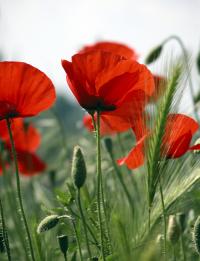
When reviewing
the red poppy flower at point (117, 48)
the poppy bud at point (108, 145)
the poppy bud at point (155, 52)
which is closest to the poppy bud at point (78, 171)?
the poppy bud at point (108, 145)

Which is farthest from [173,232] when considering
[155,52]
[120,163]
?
[155,52]

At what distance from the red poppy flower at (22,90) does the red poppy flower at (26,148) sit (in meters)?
0.63

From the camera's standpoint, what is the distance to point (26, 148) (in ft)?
7.80

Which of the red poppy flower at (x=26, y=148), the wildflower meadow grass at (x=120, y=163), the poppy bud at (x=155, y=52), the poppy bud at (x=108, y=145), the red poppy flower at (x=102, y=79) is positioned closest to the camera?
the wildflower meadow grass at (x=120, y=163)

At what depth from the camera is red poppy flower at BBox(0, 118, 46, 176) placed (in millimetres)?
2178

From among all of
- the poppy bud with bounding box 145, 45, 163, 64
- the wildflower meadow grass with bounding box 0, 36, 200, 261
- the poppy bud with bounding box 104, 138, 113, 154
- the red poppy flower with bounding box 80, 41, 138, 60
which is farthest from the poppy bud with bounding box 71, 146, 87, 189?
the poppy bud with bounding box 145, 45, 163, 64

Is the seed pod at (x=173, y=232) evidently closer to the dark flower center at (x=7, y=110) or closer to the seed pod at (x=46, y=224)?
the seed pod at (x=46, y=224)

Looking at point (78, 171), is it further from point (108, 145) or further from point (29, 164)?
point (29, 164)

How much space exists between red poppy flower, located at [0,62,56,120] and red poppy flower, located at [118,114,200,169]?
8.9 inches

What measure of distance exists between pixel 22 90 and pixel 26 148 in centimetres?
105

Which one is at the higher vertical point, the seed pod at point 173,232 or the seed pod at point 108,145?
the seed pod at point 108,145

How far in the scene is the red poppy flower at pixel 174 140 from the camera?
43.7 inches

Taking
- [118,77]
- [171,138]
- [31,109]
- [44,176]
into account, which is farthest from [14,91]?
[44,176]

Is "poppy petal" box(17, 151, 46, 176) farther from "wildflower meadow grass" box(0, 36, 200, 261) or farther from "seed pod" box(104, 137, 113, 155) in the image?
"wildflower meadow grass" box(0, 36, 200, 261)
